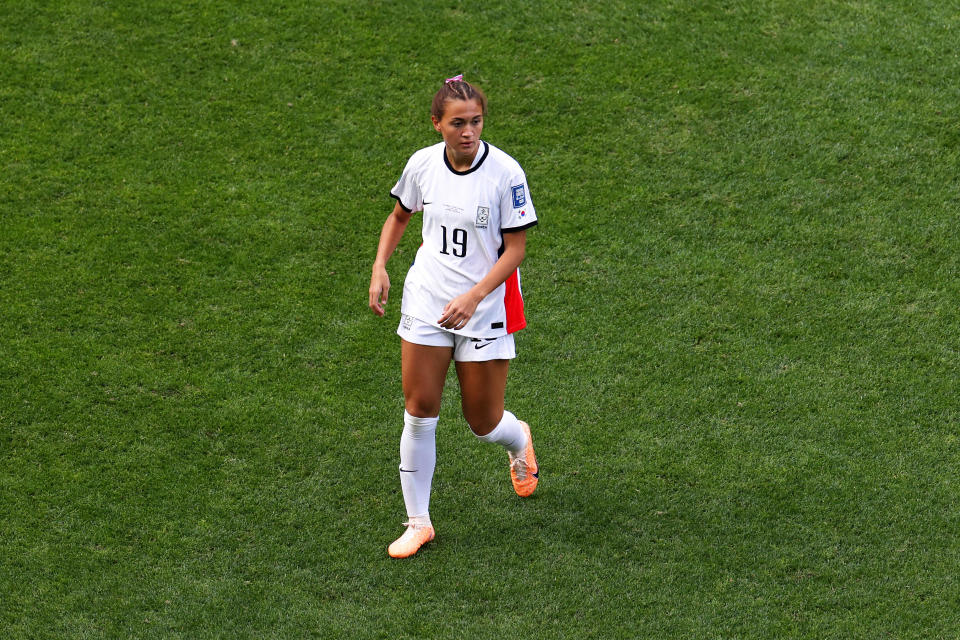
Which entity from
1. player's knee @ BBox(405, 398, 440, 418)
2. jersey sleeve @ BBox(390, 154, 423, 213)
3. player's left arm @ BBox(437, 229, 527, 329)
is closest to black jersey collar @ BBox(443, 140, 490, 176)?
jersey sleeve @ BBox(390, 154, 423, 213)

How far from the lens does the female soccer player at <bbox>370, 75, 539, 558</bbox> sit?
4.39 m

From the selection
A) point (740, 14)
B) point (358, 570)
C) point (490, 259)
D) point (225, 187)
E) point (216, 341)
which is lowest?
point (358, 570)

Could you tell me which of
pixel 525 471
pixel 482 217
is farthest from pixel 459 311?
pixel 525 471

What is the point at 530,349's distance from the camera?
19.9 ft

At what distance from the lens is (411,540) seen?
16.1 feet

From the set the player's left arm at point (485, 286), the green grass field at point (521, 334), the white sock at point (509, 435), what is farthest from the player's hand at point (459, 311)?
the green grass field at point (521, 334)

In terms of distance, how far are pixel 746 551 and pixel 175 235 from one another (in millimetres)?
3890

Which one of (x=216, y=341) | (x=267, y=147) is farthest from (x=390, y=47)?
(x=216, y=341)

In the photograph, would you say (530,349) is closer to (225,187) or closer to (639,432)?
(639,432)

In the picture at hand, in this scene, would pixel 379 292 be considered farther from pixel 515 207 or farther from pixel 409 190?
pixel 515 207

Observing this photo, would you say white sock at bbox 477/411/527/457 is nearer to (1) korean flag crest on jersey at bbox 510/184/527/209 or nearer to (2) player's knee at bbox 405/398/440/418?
(2) player's knee at bbox 405/398/440/418

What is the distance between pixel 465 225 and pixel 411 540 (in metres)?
1.46

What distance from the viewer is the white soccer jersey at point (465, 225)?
4457 millimetres

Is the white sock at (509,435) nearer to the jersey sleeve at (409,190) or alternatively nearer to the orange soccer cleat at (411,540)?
the orange soccer cleat at (411,540)
